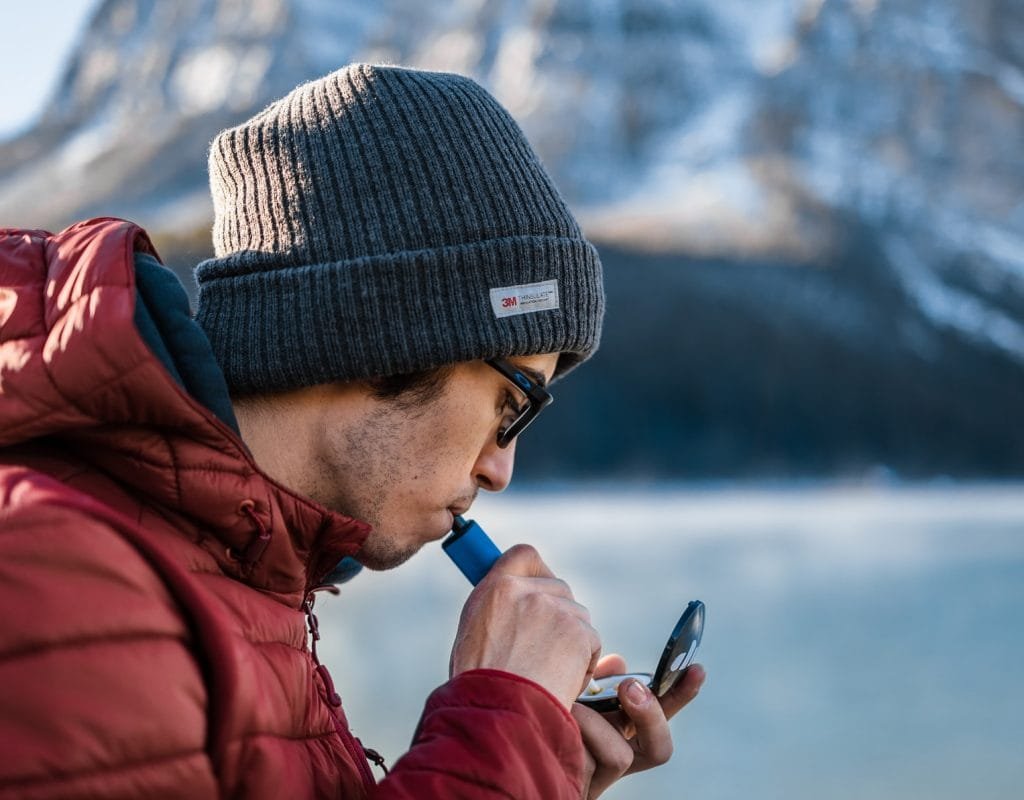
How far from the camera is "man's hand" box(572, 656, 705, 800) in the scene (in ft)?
3.47

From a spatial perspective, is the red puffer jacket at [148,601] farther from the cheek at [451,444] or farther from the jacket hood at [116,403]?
the cheek at [451,444]

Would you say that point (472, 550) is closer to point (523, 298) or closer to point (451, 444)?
point (451, 444)

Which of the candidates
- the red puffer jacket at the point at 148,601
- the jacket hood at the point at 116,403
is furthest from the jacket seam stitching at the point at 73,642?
the jacket hood at the point at 116,403

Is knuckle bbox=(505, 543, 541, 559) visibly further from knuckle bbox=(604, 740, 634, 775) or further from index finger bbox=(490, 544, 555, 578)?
knuckle bbox=(604, 740, 634, 775)

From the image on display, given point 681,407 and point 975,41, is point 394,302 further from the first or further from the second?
point 975,41

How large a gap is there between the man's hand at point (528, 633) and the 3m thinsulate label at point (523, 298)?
213mm

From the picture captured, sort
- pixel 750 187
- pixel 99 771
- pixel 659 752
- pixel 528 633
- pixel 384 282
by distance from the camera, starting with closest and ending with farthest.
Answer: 1. pixel 99 771
2. pixel 528 633
3. pixel 384 282
4. pixel 659 752
5. pixel 750 187

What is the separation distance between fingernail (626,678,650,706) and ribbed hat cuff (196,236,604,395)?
0.32m

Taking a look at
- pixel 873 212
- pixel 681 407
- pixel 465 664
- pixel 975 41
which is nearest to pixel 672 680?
pixel 465 664

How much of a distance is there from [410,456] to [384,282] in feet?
0.49

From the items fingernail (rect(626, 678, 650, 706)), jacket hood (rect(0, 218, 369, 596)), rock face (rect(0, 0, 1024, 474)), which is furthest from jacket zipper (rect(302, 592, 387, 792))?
rock face (rect(0, 0, 1024, 474))

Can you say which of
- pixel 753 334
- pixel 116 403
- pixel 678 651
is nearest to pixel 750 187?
pixel 753 334

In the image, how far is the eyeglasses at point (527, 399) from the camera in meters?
1.08

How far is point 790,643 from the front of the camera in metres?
6.27
